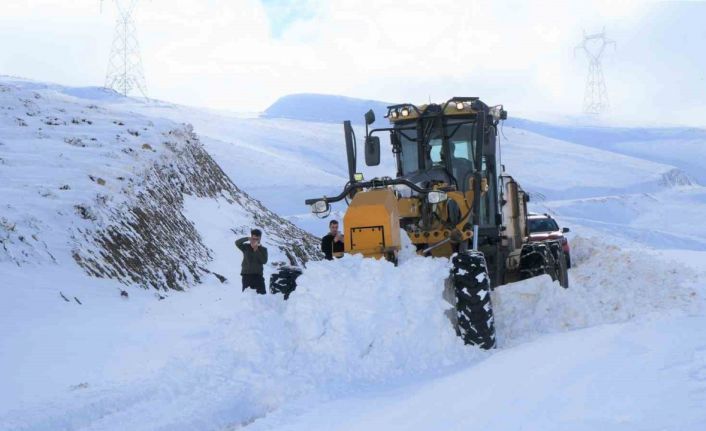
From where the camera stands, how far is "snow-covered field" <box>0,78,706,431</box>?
4988 millimetres

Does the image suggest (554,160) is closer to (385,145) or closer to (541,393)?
(385,145)

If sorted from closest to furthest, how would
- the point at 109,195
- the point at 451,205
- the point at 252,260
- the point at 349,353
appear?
the point at 349,353 < the point at 451,205 < the point at 252,260 < the point at 109,195

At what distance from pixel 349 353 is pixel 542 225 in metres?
11.3

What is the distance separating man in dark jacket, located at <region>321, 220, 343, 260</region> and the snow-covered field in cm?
132

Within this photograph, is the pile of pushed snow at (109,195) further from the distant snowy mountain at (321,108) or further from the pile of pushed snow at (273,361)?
the distant snowy mountain at (321,108)

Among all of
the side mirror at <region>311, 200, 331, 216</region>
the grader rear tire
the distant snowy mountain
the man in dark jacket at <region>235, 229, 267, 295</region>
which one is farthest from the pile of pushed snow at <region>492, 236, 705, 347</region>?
the distant snowy mountain

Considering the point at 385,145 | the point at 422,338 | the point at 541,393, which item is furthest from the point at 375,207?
the point at 541,393

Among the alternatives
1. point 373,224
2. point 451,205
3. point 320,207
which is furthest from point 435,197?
point 320,207

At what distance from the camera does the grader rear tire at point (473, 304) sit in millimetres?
7113

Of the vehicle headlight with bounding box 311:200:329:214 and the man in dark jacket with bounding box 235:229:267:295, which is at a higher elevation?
the vehicle headlight with bounding box 311:200:329:214

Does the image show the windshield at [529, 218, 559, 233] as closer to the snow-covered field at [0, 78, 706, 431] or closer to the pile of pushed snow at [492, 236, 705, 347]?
the snow-covered field at [0, 78, 706, 431]

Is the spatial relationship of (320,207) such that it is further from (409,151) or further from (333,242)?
(409,151)

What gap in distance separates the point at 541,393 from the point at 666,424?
116 cm

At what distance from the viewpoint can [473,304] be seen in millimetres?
7137
